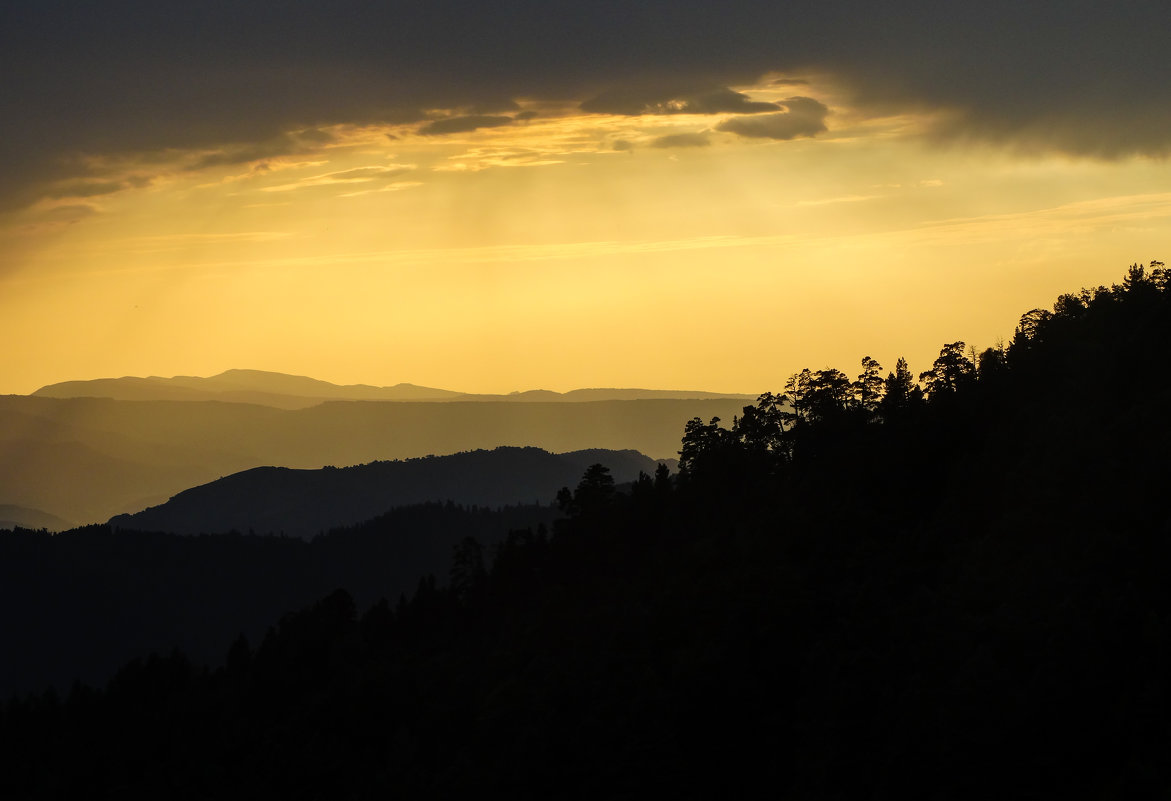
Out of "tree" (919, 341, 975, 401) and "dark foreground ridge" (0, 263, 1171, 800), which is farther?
"tree" (919, 341, 975, 401)

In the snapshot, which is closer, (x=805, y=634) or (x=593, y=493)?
(x=805, y=634)

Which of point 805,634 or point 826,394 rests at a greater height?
Result: point 826,394

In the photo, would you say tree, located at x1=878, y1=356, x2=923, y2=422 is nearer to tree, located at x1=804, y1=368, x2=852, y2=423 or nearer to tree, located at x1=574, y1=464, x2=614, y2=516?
tree, located at x1=804, y1=368, x2=852, y2=423

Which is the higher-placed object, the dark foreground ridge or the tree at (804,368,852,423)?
the tree at (804,368,852,423)

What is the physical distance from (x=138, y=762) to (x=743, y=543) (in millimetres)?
79826

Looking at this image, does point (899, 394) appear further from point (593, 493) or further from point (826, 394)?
point (593, 493)

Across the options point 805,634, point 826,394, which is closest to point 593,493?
point 826,394

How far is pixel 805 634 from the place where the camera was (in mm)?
95312

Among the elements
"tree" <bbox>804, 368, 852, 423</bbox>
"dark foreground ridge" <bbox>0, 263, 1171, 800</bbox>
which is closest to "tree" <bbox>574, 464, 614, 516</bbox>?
"dark foreground ridge" <bbox>0, 263, 1171, 800</bbox>

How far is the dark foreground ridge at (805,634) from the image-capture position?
7169 centimetres

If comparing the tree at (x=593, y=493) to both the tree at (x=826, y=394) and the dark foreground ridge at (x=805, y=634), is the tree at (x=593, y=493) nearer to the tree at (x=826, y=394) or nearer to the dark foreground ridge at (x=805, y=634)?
the dark foreground ridge at (x=805, y=634)

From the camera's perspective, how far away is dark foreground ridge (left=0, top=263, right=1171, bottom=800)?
7169 cm

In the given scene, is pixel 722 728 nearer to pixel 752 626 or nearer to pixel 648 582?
pixel 752 626

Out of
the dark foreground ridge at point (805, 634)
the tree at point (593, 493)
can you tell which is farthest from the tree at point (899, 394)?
the tree at point (593, 493)
